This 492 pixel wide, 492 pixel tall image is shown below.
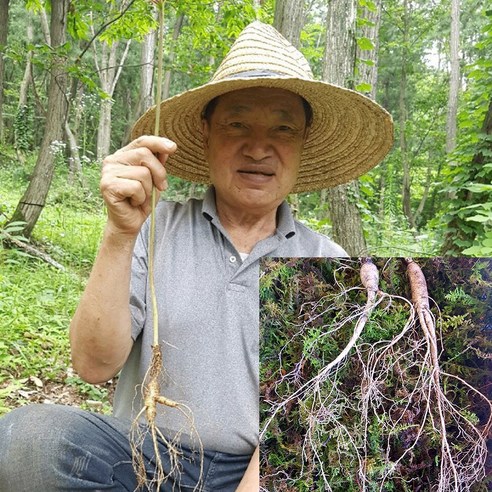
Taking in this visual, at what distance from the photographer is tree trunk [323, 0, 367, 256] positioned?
333 centimetres

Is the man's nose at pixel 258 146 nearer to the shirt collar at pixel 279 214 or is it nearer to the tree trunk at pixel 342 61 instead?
the shirt collar at pixel 279 214

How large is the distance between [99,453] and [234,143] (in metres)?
0.81

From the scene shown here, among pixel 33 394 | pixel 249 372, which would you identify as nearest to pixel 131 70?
pixel 33 394

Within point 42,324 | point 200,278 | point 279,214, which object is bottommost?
point 42,324

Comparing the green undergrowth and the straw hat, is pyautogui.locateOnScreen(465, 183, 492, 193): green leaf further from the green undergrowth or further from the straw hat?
the green undergrowth

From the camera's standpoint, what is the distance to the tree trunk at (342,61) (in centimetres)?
333

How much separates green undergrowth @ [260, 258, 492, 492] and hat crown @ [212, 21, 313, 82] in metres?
0.65

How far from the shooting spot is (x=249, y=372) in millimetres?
1234

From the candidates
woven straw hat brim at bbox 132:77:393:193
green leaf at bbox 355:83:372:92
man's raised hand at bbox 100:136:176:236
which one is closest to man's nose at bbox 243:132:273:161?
woven straw hat brim at bbox 132:77:393:193

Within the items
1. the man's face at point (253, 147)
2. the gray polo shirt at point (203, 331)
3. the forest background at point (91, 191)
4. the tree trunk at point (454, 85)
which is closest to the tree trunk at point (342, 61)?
the forest background at point (91, 191)

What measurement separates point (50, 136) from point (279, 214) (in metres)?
3.43

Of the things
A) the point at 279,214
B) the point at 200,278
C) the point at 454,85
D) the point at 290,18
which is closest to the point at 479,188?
the point at 290,18

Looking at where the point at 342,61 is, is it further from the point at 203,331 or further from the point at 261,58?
the point at 203,331

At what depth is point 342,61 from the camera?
11.1ft
